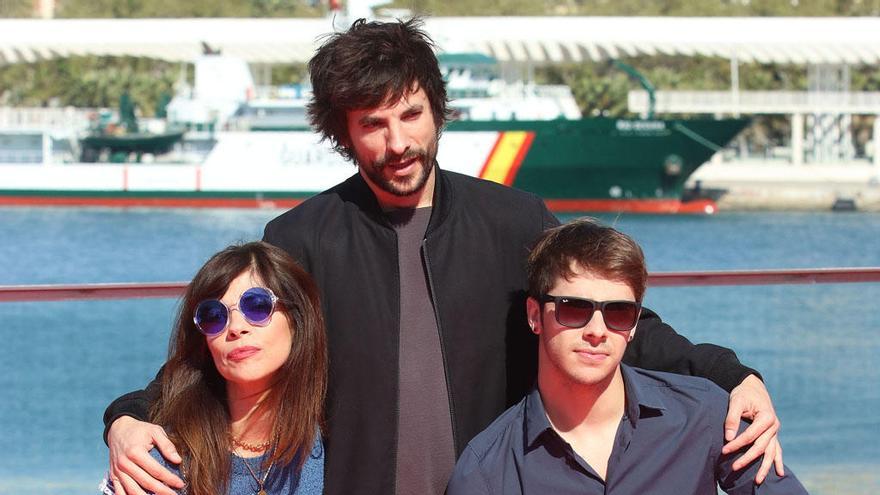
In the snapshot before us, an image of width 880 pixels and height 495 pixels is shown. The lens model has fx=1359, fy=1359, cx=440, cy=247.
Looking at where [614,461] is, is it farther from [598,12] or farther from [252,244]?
[598,12]

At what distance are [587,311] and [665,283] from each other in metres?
1.39

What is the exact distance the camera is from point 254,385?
236 centimetres

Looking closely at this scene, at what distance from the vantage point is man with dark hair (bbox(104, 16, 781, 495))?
2.38 metres

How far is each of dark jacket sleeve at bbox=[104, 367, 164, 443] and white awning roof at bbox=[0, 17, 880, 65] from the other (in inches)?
1271

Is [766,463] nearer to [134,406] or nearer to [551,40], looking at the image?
[134,406]

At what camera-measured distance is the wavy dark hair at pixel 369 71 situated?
236 centimetres

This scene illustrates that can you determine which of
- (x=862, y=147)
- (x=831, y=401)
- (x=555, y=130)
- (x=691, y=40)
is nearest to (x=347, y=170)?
(x=555, y=130)

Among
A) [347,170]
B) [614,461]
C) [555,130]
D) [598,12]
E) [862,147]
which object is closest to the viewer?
[614,461]

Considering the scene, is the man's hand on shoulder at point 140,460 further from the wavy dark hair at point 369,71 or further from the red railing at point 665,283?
the red railing at point 665,283

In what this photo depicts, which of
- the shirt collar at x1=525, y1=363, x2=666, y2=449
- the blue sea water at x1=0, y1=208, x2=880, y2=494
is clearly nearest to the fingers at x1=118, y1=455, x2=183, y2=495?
the shirt collar at x1=525, y1=363, x2=666, y2=449

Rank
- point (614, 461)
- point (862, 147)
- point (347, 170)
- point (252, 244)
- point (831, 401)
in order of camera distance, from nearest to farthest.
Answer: point (614, 461) → point (252, 244) → point (831, 401) → point (347, 170) → point (862, 147)

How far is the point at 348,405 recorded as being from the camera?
2.43m

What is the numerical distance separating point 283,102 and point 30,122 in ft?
28.9

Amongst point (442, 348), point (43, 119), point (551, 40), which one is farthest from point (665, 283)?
point (43, 119)
